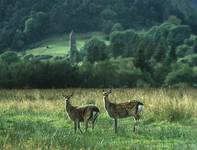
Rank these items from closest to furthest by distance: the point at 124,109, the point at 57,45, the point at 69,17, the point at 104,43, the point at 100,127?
the point at 124,109 < the point at 100,127 < the point at 104,43 < the point at 57,45 < the point at 69,17

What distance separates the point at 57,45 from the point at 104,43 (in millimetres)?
26403

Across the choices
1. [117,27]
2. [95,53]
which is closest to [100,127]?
[95,53]

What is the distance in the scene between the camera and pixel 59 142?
1440 cm

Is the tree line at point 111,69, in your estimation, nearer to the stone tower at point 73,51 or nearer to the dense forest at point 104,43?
the dense forest at point 104,43

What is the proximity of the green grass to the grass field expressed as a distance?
95.1 metres

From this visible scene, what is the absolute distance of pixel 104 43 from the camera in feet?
394

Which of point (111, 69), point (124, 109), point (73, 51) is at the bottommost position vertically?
point (124, 109)

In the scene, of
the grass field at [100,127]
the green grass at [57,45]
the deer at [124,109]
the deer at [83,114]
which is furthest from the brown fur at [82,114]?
the green grass at [57,45]

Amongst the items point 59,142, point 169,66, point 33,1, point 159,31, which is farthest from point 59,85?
point 33,1

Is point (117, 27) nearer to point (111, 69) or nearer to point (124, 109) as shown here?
point (111, 69)

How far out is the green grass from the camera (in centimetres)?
13062

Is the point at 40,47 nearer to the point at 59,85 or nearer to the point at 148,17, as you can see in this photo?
the point at 148,17

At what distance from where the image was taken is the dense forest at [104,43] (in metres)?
63.0

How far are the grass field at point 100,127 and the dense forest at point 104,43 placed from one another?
29954 millimetres
